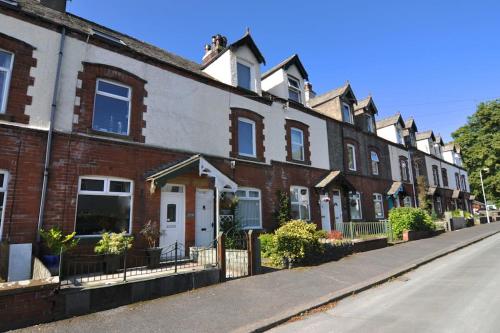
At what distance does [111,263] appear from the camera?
327 inches

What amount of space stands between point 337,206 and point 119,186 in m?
13.3

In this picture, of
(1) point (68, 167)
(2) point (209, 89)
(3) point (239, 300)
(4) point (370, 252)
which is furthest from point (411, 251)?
(1) point (68, 167)

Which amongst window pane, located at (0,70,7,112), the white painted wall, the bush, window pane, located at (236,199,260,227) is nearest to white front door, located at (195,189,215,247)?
window pane, located at (236,199,260,227)

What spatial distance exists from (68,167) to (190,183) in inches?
164

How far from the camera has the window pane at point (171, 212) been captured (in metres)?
11.1

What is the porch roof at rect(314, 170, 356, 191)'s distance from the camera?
17.3 metres

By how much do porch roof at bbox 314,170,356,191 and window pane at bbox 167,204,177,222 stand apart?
8.81 meters

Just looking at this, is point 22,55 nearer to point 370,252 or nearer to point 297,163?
point 297,163

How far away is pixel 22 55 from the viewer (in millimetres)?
8891

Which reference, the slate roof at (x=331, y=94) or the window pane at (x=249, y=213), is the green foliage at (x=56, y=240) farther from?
the slate roof at (x=331, y=94)

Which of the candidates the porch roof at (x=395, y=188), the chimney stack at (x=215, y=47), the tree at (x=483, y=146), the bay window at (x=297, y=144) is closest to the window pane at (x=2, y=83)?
the chimney stack at (x=215, y=47)

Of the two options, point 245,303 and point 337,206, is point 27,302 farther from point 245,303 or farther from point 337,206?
point 337,206

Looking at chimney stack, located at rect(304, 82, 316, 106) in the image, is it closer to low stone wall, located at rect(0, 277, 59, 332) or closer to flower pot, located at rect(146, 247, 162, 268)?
flower pot, located at rect(146, 247, 162, 268)

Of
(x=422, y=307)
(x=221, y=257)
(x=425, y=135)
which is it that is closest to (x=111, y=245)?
(x=221, y=257)
